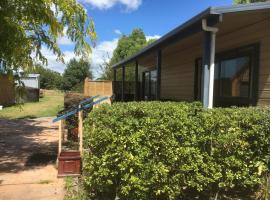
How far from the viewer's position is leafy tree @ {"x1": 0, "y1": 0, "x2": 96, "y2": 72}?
6.12 m

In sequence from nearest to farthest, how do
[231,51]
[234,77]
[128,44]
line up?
[234,77], [231,51], [128,44]

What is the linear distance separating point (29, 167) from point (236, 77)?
5076 mm

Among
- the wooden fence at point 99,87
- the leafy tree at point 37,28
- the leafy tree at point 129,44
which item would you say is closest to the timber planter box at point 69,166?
the leafy tree at point 37,28

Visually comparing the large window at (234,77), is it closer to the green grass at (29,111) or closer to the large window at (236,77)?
the large window at (236,77)

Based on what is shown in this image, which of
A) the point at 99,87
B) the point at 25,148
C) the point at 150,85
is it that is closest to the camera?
the point at 25,148

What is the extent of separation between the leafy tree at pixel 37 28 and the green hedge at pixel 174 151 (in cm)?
251

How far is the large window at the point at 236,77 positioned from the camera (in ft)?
23.1

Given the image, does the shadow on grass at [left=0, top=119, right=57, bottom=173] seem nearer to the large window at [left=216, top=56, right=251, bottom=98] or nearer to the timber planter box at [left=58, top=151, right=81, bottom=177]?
the timber planter box at [left=58, top=151, right=81, bottom=177]

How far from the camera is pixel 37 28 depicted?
7039 mm

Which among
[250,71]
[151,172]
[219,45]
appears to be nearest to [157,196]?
[151,172]

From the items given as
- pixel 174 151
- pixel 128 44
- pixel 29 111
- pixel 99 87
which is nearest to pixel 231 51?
pixel 174 151

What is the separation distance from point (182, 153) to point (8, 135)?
8.75m

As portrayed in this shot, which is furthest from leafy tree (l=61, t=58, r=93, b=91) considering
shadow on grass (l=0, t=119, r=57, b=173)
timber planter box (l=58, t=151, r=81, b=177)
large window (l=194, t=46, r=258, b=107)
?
timber planter box (l=58, t=151, r=81, b=177)

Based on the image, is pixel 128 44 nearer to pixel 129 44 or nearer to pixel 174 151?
pixel 129 44
